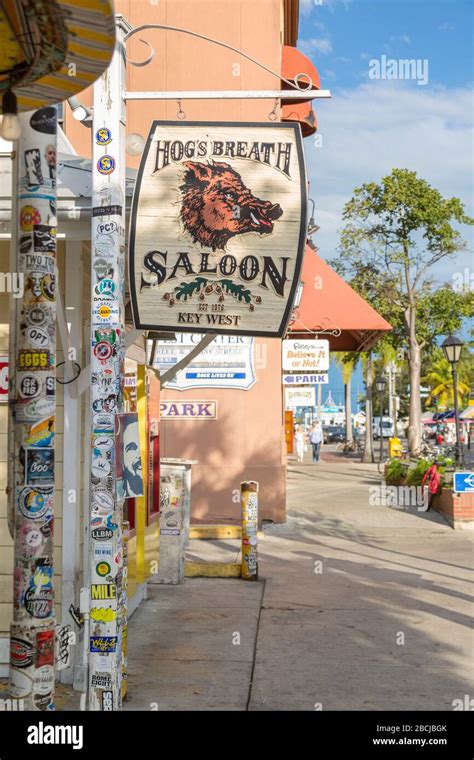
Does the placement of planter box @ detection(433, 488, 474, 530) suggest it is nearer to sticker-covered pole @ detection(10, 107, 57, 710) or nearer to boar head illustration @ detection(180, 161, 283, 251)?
boar head illustration @ detection(180, 161, 283, 251)

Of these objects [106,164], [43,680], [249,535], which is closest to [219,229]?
[106,164]

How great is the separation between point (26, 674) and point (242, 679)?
3638 mm

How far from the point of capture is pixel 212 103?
55.4 feet

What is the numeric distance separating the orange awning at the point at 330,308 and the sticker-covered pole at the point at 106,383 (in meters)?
10.9

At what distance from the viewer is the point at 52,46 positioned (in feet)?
10.5

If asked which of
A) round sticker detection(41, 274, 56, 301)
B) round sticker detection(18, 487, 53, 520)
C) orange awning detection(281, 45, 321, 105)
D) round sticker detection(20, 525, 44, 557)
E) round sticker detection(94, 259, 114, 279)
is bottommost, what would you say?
round sticker detection(20, 525, 44, 557)

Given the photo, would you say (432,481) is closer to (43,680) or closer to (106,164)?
(106,164)

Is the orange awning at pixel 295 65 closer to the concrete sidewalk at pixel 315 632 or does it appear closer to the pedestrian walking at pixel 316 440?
the concrete sidewalk at pixel 315 632

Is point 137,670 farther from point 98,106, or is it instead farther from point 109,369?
point 98,106

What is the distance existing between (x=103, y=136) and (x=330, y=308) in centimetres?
1159

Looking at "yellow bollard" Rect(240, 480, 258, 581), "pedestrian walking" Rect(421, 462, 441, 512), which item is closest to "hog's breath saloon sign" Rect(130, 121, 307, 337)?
"yellow bollard" Rect(240, 480, 258, 581)

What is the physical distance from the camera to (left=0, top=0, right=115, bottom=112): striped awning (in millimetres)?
3000

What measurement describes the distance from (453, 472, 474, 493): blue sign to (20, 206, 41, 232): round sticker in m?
13.9
